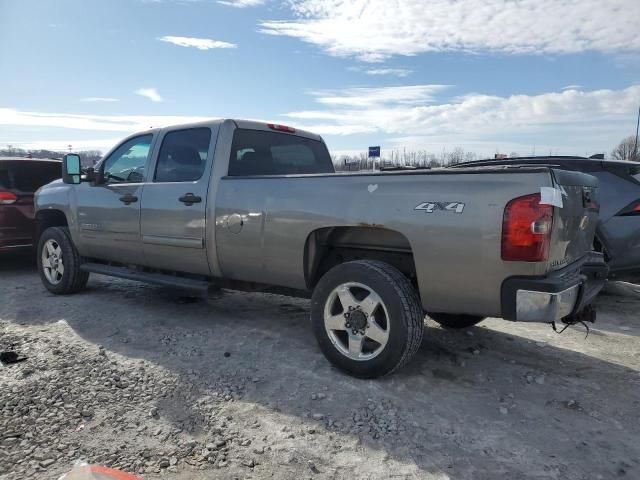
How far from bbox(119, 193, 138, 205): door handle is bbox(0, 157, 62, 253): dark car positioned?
10.3 ft

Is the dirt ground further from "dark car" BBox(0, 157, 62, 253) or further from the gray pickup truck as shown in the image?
"dark car" BBox(0, 157, 62, 253)

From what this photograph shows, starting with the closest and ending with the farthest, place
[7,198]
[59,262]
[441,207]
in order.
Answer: [441,207], [59,262], [7,198]

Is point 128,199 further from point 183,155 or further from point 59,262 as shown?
point 59,262

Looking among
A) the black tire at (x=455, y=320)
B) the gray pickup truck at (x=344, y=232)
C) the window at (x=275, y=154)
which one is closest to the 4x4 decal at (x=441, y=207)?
the gray pickup truck at (x=344, y=232)

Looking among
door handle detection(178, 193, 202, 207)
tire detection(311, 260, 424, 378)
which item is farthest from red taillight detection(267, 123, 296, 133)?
tire detection(311, 260, 424, 378)

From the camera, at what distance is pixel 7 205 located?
707 cm

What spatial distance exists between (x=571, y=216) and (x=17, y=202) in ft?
24.2

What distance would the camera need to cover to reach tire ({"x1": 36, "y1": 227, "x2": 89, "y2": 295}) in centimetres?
584

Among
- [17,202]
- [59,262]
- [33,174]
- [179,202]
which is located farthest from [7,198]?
[179,202]

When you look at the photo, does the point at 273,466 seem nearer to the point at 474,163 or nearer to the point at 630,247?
the point at 630,247

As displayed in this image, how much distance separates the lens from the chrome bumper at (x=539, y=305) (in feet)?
9.20

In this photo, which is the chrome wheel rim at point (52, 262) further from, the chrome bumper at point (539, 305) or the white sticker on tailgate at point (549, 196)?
the white sticker on tailgate at point (549, 196)

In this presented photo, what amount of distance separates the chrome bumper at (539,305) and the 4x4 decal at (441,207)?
2.00ft

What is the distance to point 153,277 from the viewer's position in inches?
191
